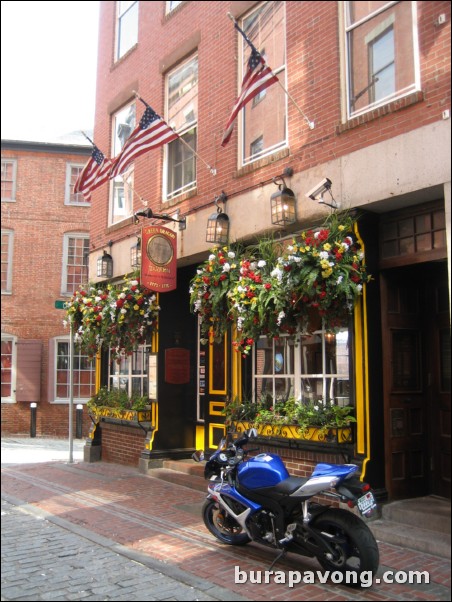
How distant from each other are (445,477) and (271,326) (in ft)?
7.73

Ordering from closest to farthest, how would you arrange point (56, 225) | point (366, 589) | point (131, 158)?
point (366, 589)
point (131, 158)
point (56, 225)

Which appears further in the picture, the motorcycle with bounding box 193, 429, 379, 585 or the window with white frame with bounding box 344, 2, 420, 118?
the motorcycle with bounding box 193, 429, 379, 585

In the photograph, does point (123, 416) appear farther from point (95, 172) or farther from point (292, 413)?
point (292, 413)

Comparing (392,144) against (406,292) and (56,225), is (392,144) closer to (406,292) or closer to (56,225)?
(406,292)

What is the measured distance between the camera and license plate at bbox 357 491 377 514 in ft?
13.5

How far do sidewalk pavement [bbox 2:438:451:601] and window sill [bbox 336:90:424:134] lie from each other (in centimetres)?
364

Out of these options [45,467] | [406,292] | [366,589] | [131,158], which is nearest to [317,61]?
[406,292]

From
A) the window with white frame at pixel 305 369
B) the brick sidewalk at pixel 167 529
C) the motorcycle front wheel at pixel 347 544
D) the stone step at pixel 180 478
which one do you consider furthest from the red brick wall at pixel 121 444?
the motorcycle front wheel at pixel 347 544

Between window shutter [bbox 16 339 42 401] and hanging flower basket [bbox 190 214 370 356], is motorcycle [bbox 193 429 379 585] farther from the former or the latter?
window shutter [bbox 16 339 42 401]

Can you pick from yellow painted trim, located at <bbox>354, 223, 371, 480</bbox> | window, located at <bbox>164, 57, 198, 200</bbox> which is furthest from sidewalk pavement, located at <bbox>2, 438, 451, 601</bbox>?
window, located at <bbox>164, 57, 198, 200</bbox>

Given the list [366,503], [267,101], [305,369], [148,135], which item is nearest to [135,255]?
[148,135]

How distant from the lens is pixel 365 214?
6062mm

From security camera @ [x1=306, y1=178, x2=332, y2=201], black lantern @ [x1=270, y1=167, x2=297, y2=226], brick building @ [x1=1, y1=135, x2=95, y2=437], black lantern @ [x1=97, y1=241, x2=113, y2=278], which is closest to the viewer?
security camera @ [x1=306, y1=178, x2=332, y2=201]

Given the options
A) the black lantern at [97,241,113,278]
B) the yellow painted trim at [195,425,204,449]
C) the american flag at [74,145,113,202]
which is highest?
the american flag at [74,145,113,202]
